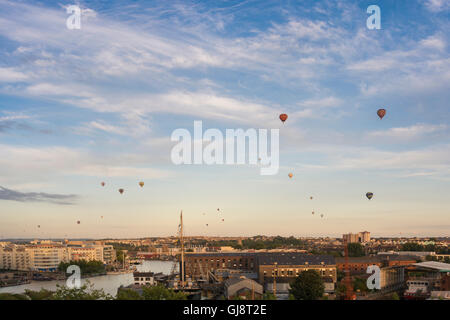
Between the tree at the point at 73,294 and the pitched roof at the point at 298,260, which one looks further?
the pitched roof at the point at 298,260

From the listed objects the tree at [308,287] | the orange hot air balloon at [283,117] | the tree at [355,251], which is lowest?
the tree at [355,251]

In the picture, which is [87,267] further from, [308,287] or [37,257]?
[308,287]

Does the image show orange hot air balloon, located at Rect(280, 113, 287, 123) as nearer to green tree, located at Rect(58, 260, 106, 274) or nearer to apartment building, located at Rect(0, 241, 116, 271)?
green tree, located at Rect(58, 260, 106, 274)

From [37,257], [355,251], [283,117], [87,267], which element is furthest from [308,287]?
[37,257]

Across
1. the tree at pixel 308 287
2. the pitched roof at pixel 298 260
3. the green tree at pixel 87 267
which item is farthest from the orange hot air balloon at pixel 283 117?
the green tree at pixel 87 267

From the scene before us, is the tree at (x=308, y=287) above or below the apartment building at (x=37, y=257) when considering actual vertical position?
above

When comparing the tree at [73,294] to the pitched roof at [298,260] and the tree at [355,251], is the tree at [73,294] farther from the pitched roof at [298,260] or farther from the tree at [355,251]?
the tree at [355,251]

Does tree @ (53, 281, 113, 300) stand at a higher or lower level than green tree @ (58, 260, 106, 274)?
higher

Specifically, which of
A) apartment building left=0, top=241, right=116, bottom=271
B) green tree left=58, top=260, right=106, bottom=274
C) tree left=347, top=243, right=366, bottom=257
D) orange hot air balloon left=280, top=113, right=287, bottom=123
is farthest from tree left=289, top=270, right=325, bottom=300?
apartment building left=0, top=241, right=116, bottom=271

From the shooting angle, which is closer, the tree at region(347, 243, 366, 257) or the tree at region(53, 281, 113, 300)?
the tree at region(53, 281, 113, 300)

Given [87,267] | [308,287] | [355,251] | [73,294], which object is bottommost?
[87,267]

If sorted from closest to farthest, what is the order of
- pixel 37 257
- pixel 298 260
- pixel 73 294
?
pixel 73 294
pixel 298 260
pixel 37 257
